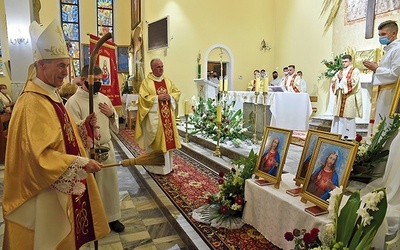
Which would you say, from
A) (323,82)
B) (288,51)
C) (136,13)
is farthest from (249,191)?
(136,13)

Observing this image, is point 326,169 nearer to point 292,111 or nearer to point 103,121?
point 103,121

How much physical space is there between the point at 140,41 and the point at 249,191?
8.95 meters

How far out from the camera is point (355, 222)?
1.32 m

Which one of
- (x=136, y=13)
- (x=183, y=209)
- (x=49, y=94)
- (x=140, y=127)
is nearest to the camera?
(x=49, y=94)

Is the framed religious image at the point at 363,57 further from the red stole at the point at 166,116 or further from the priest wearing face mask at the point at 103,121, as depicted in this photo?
the priest wearing face mask at the point at 103,121

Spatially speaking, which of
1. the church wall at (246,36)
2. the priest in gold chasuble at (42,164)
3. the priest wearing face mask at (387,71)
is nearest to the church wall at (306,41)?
the church wall at (246,36)

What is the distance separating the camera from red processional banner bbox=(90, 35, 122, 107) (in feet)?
10.4

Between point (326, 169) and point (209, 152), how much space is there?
3.51 metres

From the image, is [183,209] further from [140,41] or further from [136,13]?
[136,13]

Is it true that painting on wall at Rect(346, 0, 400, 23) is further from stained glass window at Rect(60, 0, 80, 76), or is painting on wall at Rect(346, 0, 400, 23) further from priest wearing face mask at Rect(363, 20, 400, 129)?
stained glass window at Rect(60, 0, 80, 76)

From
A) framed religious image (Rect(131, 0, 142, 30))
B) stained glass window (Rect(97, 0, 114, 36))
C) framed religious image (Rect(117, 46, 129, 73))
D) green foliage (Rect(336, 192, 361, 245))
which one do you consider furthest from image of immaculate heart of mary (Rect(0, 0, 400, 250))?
stained glass window (Rect(97, 0, 114, 36))

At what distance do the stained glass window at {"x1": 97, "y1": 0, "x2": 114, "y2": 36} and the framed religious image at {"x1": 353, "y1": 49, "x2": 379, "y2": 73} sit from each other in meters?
11.3

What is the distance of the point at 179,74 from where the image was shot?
10023 millimetres

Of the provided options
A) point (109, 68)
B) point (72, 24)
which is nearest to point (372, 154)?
point (109, 68)
